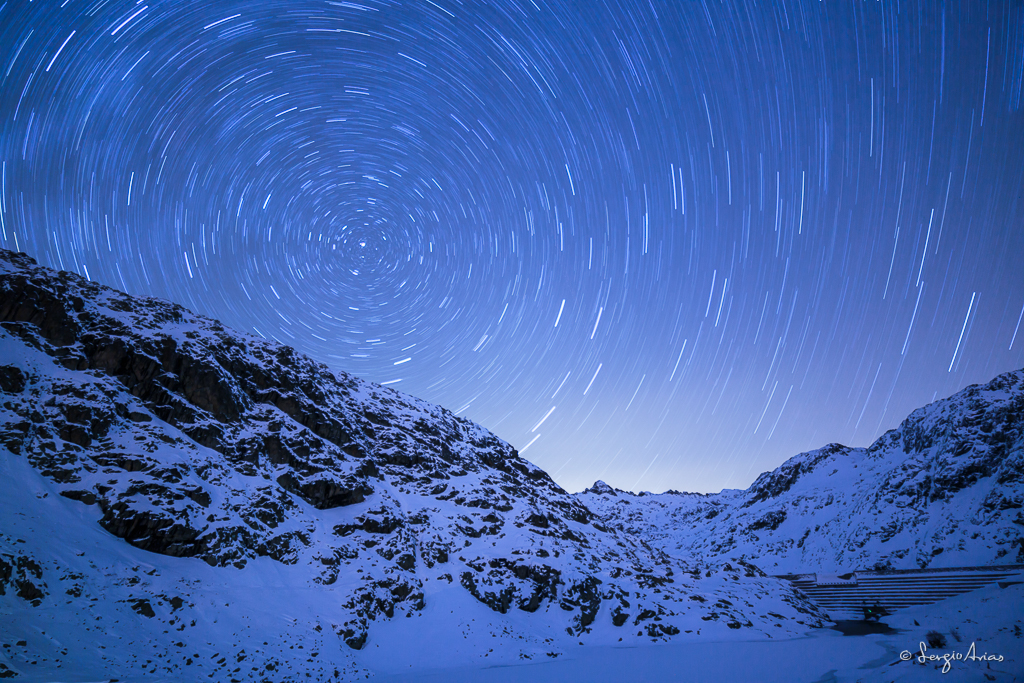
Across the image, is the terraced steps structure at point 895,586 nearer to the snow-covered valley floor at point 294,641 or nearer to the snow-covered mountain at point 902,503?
the snow-covered mountain at point 902,503

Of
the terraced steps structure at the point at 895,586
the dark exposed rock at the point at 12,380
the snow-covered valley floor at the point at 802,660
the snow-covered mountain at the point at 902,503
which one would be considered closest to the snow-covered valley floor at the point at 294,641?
the snow-covered valley floor at the point at 802,660

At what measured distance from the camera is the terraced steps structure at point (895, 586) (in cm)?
4944

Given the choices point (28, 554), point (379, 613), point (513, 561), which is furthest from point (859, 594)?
point (28, 554)

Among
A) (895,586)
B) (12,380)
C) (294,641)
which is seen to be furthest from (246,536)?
(895,586)

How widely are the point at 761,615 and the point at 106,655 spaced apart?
178 feet

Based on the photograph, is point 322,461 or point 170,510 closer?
point 170,510

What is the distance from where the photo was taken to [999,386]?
3285 inches

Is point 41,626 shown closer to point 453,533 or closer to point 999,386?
point 453,533

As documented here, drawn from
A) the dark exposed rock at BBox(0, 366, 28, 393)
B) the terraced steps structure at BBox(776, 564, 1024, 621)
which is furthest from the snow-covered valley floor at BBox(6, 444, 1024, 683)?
the terraced steps structure at BBox(776, 564, 1024, 621)

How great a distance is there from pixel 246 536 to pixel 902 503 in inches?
3897

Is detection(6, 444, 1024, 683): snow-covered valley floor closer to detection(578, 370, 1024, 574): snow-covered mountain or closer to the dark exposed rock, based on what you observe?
the dark exposed rock

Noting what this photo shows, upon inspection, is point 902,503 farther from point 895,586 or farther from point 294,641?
point 294,641

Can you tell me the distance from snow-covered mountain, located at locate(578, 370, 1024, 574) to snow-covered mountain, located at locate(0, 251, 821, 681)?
1047 inches

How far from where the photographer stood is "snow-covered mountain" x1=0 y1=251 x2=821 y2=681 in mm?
25141
